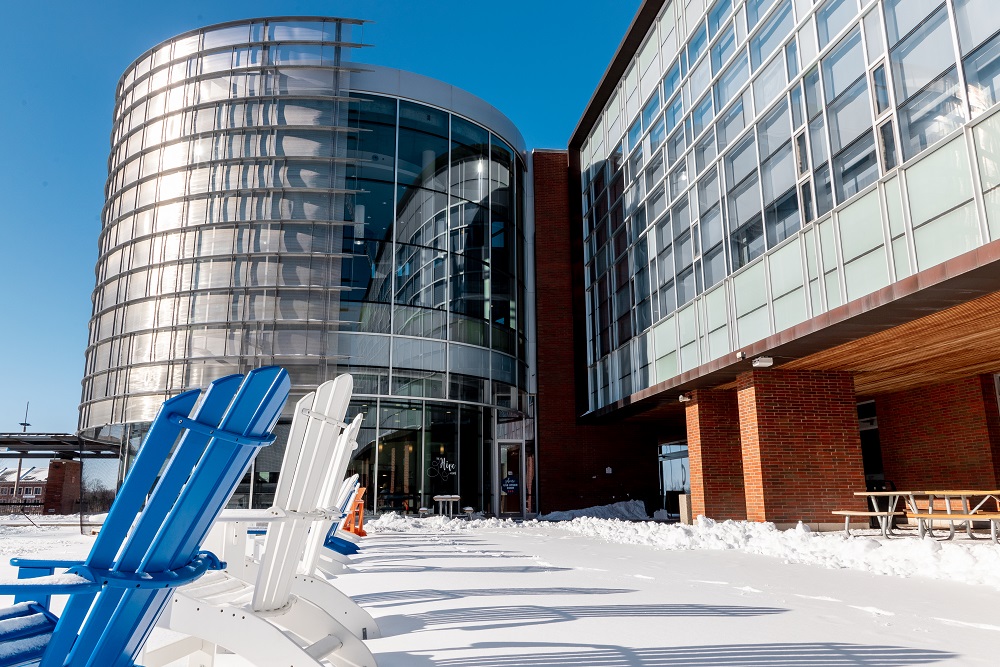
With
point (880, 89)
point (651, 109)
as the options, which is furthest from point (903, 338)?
point (651, 109)

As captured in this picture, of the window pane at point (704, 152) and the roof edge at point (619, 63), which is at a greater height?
the roof edge at point (619, 63)

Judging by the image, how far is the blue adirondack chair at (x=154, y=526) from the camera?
171 centimetres

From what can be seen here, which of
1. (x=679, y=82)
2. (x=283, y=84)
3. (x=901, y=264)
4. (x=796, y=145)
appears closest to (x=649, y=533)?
(x=901, y=264)

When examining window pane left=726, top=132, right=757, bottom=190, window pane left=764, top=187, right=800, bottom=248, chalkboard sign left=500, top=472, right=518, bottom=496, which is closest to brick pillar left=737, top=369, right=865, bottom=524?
window pane left=764, top=187, right=800, bottom=248

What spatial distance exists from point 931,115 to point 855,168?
1.56m

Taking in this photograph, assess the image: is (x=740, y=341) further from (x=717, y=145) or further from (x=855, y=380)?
(x=717, y=145)

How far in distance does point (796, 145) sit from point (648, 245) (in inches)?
259

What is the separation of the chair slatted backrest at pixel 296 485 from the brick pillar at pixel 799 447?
11.7m

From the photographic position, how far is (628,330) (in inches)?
798

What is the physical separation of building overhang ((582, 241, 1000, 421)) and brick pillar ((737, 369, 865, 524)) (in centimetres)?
45

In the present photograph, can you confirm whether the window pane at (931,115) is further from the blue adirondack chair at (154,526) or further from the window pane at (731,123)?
the blue adirondack chair at (154,526)

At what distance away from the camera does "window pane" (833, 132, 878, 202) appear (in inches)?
409

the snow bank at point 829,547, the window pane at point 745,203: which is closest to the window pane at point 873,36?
the window pane at point 745,203

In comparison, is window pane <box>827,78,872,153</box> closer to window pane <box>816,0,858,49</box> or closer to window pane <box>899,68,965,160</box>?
window pane <box>899,68,965,160</box>
